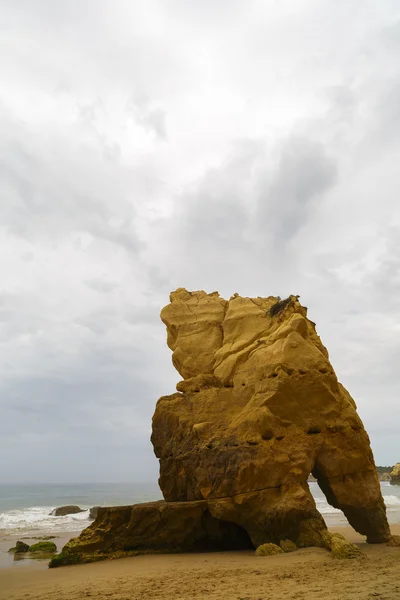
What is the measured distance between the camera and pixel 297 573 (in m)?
8.71

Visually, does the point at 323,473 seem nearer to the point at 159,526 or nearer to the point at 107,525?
the point at 159,526

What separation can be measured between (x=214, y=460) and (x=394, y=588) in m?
6.47

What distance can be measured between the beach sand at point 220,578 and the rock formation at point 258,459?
755 mm

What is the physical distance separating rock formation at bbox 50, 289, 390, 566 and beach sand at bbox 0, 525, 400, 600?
2.48 ft

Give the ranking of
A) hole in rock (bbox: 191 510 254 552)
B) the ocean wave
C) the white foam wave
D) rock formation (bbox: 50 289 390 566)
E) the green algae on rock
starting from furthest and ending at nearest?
the ocean wave < the white foam wave < the green algae on rock < hole in rock (bbox: 191 510 254 552) < rock formation (bbox: 50 289 390 566)

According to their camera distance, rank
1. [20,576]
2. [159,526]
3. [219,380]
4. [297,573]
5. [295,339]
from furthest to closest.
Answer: [219,380] < [295,339] < [159,526] < [20,576] < [297,573]

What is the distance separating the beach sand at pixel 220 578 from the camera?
284 inches

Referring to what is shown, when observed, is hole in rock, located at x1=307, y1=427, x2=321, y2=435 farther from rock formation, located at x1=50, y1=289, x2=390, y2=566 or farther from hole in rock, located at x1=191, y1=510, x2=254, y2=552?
hole in rock, located at x1=191, y1=510, x2=254, y2=552

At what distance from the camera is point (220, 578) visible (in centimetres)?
895

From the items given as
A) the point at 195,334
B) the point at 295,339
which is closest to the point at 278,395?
the point at 295,339

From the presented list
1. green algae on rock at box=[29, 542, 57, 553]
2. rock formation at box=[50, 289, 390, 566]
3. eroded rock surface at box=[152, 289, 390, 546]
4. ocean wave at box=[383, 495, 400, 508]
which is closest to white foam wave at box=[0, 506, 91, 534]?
green algae on rock at box=[29, 542, 57, 553]

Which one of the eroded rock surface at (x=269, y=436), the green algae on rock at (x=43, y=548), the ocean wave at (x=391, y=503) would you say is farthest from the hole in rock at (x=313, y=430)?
the ocean wave at (x=391, y=503)

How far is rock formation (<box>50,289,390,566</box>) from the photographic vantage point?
12.0m

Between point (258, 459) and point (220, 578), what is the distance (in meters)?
3.53
